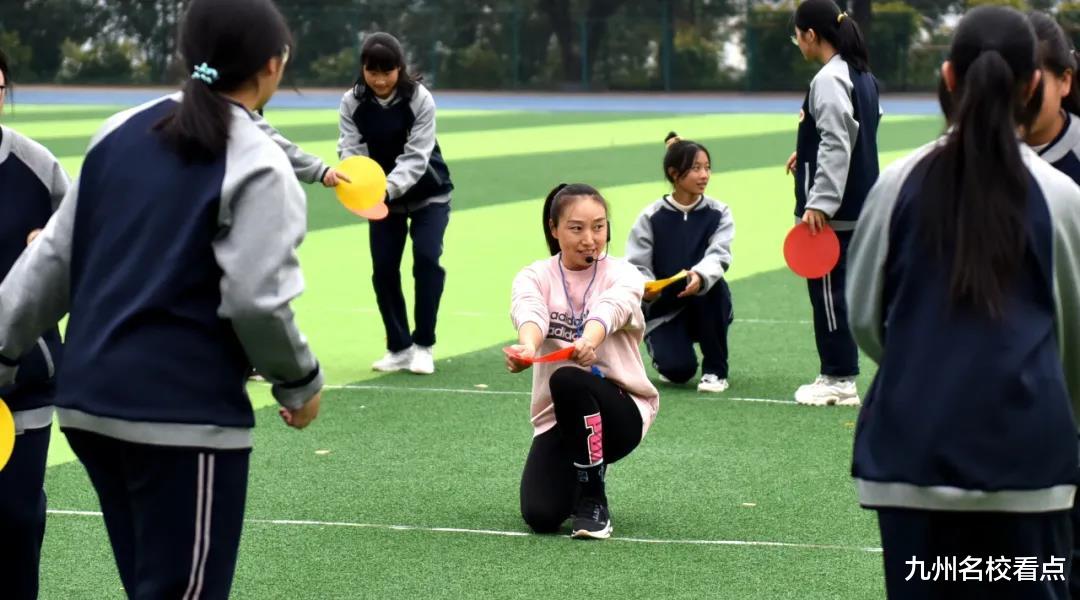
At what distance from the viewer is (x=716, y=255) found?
345 inches

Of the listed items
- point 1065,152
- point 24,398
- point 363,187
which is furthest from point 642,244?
point 24,398

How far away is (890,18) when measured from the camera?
46125mm

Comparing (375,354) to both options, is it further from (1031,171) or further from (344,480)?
(1031,171)

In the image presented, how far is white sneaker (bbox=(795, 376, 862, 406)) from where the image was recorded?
847 centimetres

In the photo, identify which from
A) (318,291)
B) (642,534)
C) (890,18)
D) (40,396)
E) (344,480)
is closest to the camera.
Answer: (40,396)

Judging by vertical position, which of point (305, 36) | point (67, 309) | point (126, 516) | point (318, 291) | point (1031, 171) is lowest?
A: point (305, 36)

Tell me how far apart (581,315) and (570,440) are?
0.43m

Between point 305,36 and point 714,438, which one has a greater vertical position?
point 714,438

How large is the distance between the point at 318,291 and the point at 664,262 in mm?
3908

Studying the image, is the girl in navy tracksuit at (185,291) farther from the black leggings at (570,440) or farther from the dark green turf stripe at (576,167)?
the dark green turf stripe at (576,167)

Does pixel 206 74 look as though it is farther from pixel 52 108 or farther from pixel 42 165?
pixel 52 108

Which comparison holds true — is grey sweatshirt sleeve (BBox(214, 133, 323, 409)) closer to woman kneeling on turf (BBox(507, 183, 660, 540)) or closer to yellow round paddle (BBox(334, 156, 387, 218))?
woman kneeling on turf (BBox(507, 183, 660, 540))

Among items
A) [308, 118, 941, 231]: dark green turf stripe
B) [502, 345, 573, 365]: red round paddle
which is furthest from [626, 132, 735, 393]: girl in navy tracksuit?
[308, 118, 941, 231]: dark green turf stripe

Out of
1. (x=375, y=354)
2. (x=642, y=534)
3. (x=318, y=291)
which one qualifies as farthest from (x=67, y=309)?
(x=318, y=291)
